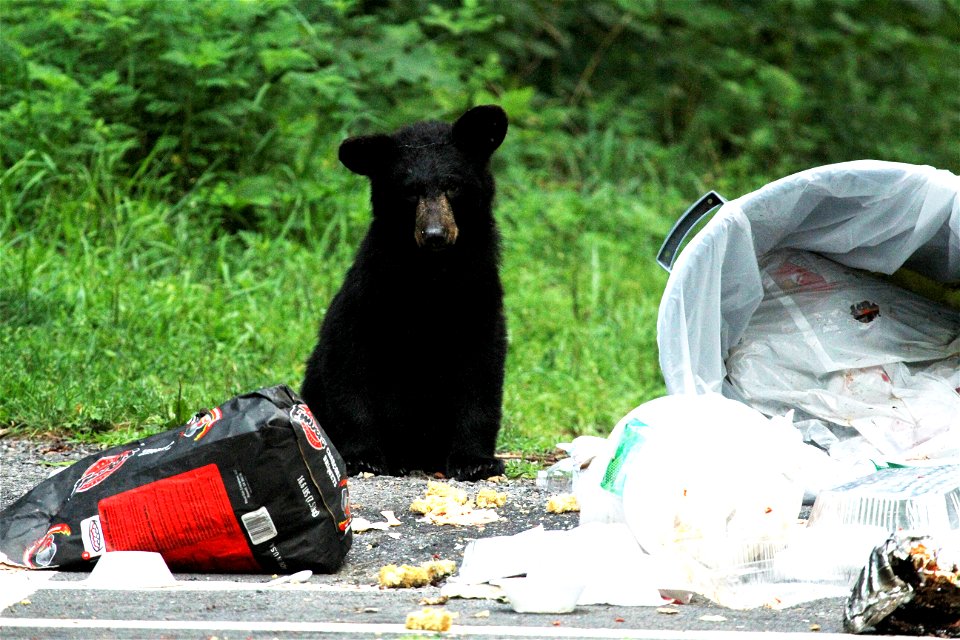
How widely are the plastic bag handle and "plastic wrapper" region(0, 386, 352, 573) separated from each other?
1.57 m

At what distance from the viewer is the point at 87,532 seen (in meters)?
3.10

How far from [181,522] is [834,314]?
268 centimetres

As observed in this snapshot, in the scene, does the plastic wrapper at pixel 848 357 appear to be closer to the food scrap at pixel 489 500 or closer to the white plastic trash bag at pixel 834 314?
the white plastic trash bag at pixel 834 314

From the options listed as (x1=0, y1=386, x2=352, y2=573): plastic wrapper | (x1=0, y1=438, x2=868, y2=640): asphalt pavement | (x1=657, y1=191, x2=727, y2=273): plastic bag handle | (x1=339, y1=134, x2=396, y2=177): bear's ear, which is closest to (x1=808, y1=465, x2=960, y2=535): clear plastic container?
(x1=0, y1=438, x2=868, y2=640): asphalt pavement

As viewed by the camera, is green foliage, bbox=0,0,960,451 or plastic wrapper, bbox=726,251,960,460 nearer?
plastic wrapper, bbox=726,251,960,460

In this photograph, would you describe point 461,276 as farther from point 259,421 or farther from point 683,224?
point 259,421

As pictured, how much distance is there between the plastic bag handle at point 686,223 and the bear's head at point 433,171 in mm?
624


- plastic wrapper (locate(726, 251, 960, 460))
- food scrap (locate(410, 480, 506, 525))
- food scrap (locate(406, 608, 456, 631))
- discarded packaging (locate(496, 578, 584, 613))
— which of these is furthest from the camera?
plastic wrapper (locate(726, 251, 960, 460))

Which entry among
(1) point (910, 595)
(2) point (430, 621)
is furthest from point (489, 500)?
(1) point (910, 595)

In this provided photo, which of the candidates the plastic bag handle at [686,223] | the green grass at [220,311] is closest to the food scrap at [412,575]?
the plastic bag handle at [686,223]

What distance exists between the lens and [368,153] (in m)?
4.32

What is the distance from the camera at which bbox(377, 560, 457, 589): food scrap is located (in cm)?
295

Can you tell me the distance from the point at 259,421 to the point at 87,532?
51 cm

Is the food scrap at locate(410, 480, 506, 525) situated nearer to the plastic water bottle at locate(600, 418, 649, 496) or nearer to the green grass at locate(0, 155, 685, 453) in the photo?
the plastic water bottle at locate(600, 418, 649, 496)
